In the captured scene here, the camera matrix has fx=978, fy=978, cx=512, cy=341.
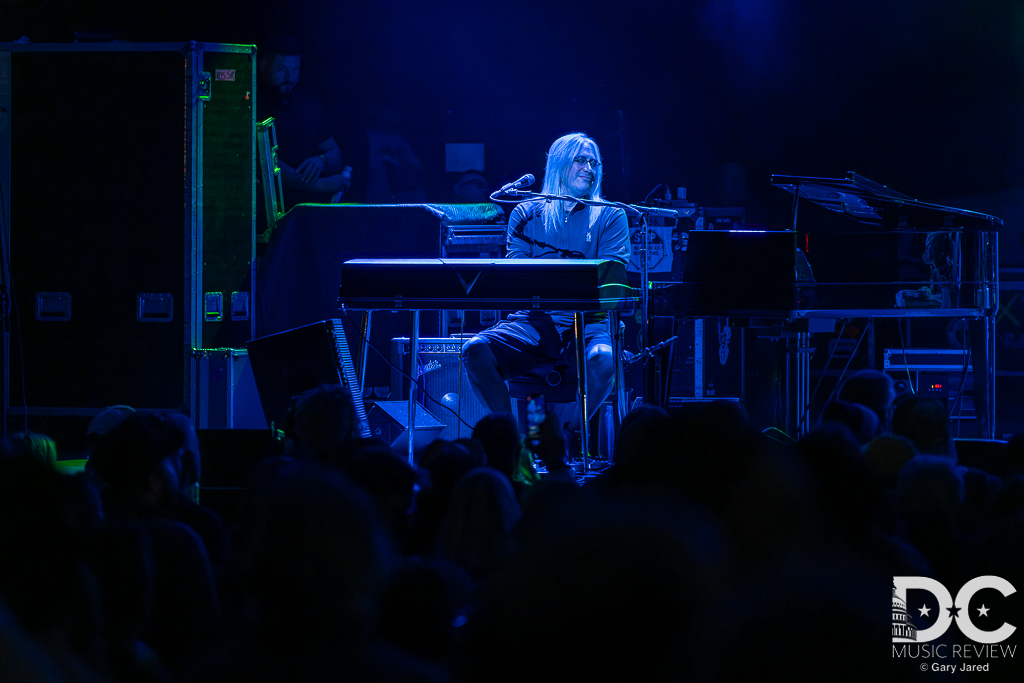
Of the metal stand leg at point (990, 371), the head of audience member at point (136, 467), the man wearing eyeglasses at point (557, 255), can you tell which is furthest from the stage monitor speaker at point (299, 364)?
the metal stand leg at point (990, 371)

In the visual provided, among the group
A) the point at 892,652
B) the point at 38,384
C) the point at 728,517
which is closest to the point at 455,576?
the point at 728,517

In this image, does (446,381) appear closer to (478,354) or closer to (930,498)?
(478,354)

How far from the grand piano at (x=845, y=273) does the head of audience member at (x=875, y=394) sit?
76 cm

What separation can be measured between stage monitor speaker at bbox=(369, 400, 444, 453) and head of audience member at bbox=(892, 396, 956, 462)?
256cm

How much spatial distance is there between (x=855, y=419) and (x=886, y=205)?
95.9 inches

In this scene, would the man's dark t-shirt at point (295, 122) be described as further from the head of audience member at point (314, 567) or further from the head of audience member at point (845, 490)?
the head of audience member at point (314, 567)

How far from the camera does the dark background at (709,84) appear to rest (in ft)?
→ 28.2

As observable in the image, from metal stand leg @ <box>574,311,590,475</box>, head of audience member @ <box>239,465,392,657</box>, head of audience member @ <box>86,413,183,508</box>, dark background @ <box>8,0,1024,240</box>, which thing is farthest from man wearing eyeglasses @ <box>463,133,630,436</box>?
head of audience member @ <box>239,465,392,657</box>

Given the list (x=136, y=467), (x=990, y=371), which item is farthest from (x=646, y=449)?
(x=990, y=371)

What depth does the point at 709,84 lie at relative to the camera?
892cm

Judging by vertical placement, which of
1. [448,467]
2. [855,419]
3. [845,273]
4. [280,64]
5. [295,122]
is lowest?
[448,467]

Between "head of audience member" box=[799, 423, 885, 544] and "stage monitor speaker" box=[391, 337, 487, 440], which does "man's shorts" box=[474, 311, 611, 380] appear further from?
"head of audience member" box=[799, 423, 885, 544]

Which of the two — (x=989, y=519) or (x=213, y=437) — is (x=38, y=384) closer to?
(x=213, y=437)

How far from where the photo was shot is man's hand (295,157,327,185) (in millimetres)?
7688
